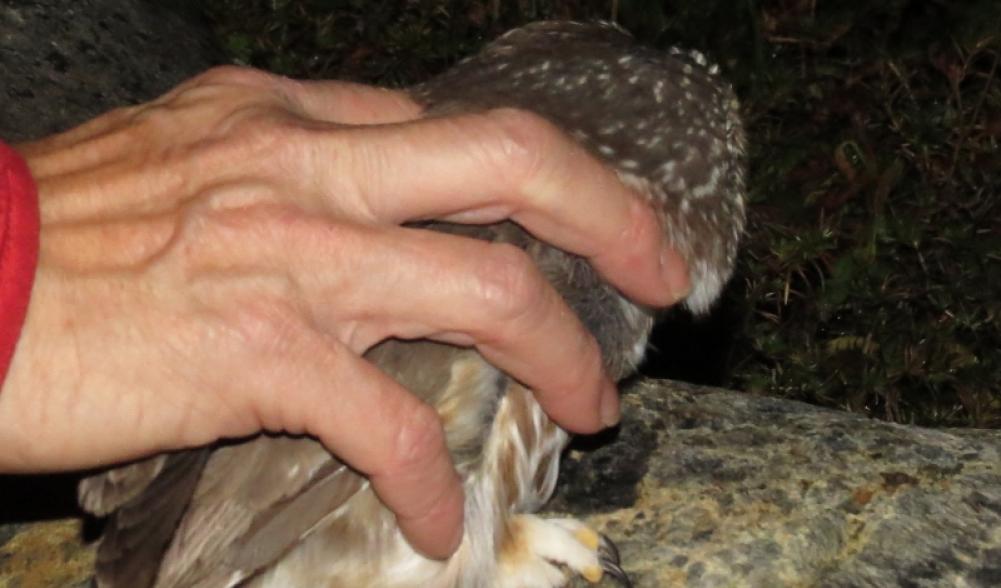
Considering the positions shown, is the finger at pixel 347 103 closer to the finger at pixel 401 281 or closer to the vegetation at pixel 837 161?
the finger at pixel 401 281

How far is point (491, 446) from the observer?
125 inches

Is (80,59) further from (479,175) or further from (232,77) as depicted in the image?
(479,175)

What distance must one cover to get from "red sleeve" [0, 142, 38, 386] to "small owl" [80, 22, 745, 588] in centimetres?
61

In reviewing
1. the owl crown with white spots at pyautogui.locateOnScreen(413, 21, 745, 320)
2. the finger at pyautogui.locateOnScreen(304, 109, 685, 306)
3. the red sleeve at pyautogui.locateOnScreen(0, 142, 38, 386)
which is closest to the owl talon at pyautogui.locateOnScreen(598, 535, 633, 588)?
the owl crown with white spots at pyautogui.locateOnScreen(413, 21, 745, 320)

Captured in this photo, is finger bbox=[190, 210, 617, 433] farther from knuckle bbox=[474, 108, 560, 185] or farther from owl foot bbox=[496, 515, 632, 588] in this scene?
owl foot bbox=[496, 515, 632, 588]

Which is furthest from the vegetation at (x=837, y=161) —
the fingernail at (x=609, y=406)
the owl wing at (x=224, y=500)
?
the owl wing at (x=224, y=500)

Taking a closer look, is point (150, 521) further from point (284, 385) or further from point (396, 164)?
point (396, 164)

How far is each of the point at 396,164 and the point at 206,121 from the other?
0.46 metres

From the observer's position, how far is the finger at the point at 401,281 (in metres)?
2.59

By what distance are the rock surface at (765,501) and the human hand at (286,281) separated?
843 mm

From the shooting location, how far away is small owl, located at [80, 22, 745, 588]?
9.80ft

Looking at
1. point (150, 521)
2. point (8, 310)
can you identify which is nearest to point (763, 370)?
point (150, 521)

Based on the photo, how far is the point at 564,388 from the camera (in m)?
2.91

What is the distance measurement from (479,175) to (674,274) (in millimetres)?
562
